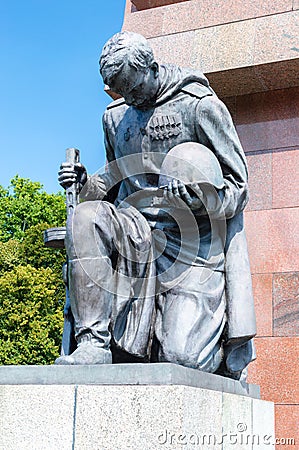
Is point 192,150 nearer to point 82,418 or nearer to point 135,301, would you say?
point 135,301

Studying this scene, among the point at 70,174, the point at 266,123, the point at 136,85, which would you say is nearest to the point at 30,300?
the point at 266,123

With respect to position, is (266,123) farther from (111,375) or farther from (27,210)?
(27,210)

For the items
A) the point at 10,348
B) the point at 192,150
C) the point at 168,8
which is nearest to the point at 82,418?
the point at 192,150

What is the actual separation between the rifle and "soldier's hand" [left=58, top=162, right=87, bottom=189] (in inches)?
1.2

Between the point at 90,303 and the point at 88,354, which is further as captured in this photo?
the point at 90,303

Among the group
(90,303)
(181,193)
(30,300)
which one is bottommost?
(90,303)

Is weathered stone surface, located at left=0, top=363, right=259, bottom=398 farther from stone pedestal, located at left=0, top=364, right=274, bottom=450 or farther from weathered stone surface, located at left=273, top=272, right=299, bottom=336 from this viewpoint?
weathered stone surface, located at left=273, top=272, right=299, bottom=336

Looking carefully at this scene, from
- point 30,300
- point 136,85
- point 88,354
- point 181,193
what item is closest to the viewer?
point 88,354

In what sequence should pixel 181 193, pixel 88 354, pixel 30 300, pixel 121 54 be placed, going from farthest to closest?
pixel 30 300 < pixel 121 54 < pixel 181 193 < pixel 88 354

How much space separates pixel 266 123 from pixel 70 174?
266cm

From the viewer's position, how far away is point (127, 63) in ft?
16.5

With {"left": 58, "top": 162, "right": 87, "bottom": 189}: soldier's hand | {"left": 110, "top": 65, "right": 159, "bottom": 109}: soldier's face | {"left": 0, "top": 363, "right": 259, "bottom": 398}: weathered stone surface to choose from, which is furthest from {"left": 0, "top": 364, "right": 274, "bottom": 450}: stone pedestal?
{"left": 110, "top": 65, "right": 159, "bottom": 109}: soldier's face

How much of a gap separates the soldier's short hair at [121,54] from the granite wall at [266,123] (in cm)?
247

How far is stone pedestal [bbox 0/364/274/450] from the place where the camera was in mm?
4035
